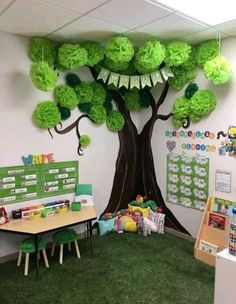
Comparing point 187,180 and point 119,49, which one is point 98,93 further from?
point 187,180

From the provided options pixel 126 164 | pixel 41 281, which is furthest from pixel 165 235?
pixel 41 281

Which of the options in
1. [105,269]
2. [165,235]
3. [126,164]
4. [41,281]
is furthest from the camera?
[126,164]

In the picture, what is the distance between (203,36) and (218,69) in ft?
1.40

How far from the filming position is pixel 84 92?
10.7ft

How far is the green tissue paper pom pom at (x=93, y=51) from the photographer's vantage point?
288cm

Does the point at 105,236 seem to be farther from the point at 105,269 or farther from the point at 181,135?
the point at 181,135

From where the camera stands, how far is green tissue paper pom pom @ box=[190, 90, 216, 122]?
3.05 m

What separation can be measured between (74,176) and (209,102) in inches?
71.8

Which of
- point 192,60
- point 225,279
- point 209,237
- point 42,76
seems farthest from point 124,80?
point 225,279

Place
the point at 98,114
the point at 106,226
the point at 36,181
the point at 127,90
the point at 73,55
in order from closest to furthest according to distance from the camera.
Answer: the point at 73,55, the point at 36,181, the point at 98,114, the point at 106,226, the point at 127,90

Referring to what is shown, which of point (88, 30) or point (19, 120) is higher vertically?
point (88, 30)

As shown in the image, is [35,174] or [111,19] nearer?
[111,19]

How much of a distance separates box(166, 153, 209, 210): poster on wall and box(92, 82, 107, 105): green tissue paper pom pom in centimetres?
117

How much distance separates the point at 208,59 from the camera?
2.98 m
